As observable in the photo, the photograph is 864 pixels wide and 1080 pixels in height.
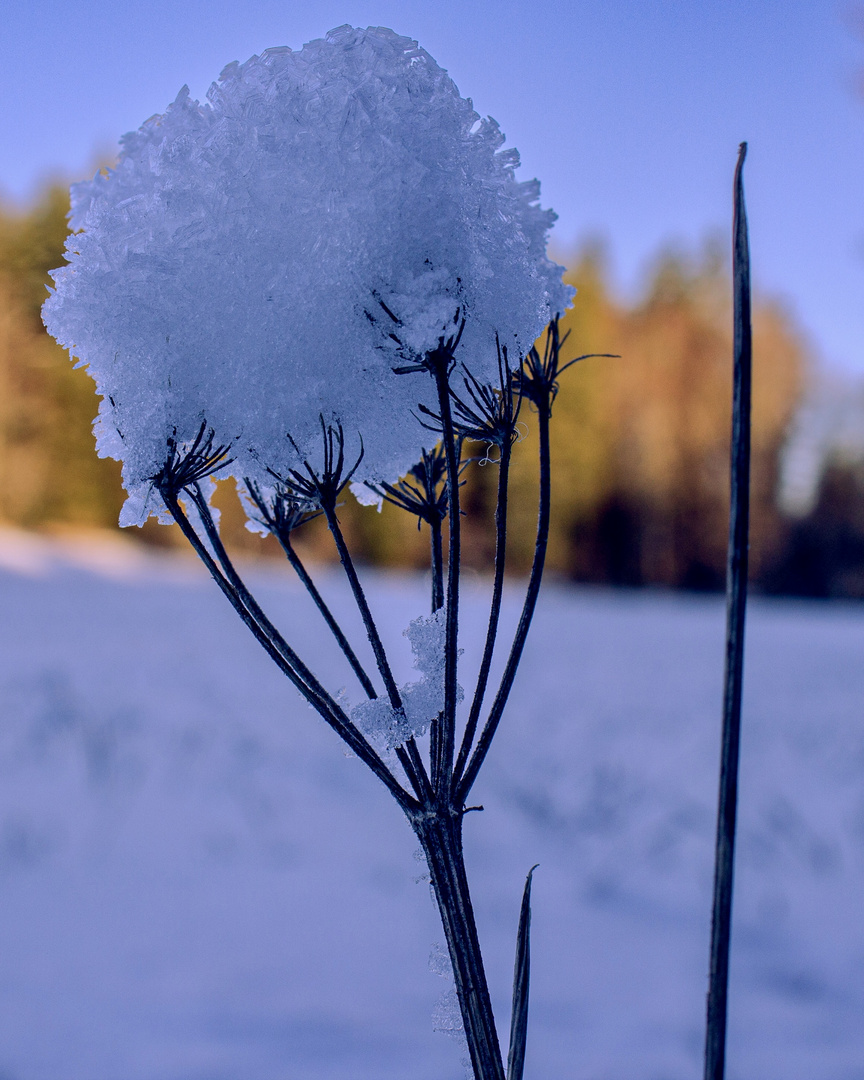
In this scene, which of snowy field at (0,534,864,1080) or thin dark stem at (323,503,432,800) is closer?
thin dark stem at (323,503,432,800)

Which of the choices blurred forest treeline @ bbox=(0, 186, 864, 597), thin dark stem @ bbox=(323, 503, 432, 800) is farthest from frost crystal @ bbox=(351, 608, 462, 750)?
blurred forest treeline @ bbox=(0, 186, 864, 597)

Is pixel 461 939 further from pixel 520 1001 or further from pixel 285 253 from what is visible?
pixel 285 253

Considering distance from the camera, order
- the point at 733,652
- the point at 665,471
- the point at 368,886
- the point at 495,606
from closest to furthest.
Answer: the point at 733,652 < the point at 495,606 < the point at 368,886 < the point at 665,471

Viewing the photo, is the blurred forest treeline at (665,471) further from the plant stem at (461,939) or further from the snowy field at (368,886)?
the plant stem at (461,939)

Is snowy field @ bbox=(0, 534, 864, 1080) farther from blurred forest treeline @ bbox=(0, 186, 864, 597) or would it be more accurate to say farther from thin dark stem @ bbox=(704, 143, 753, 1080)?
blurred forest treeline @ bbox=(0, 186, 864, 597)

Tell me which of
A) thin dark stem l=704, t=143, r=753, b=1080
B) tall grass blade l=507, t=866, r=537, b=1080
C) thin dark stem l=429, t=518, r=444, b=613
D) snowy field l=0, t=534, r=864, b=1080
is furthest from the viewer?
snowy field l=0, t=534, r=864, b=1080

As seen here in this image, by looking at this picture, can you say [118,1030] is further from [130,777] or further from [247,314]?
[247,314]

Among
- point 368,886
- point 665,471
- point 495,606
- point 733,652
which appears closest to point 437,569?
point 495,606
